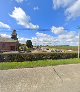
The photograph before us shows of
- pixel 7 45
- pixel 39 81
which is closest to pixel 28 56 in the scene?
pixel 39 81

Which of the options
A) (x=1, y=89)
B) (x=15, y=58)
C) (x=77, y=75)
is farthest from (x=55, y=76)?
(x=15, y=58)

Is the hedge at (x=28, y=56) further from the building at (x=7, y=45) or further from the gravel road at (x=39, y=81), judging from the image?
the building at (x=7, y=45)

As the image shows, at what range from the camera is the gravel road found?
9.01 meters

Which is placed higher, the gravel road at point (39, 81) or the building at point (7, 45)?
the building at point (7, 45)

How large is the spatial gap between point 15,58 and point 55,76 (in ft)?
32.4

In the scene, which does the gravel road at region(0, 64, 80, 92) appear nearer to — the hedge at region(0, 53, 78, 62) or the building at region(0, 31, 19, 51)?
the hedge at region(0, 53, 78, 62)

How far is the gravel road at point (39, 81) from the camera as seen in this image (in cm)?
901

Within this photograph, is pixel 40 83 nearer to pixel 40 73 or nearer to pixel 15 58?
pixel 40 73

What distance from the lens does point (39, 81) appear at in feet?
34.1

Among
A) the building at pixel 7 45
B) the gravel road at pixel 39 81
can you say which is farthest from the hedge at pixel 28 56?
the building at pixel 7 45

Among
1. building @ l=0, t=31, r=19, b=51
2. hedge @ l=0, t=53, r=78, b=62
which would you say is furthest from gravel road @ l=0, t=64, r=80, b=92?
building @ l=0, t=31, r=19, b=51

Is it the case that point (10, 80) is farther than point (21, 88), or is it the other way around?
point (10, 80)

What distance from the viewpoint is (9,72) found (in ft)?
38.4

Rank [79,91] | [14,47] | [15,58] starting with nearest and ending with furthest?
[79,91]
[15,58]
[14,47]
